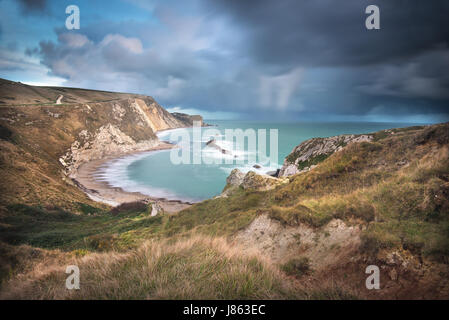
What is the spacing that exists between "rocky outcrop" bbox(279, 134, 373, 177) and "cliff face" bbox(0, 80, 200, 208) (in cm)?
3073

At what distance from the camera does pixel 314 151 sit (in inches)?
1035

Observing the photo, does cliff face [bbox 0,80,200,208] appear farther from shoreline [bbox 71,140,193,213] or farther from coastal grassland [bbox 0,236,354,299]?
coastal grassland [bbox 0,236,354,299]

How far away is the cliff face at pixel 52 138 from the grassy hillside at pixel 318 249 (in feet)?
76.2

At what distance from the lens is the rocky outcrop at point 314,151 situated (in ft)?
77.6

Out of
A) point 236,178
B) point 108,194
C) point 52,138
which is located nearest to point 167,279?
point 236,178

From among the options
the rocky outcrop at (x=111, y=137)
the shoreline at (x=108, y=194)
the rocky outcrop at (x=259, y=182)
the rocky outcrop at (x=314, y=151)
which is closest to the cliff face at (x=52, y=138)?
the rocky outcrop at (x=111, y=137)

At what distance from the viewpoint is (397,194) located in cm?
671

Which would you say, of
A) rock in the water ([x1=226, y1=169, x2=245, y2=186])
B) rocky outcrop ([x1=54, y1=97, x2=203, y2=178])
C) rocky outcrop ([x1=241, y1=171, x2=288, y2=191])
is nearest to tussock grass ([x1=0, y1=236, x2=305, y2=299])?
rocky outcrop ([x1=241, y1=171, x2=288, y2=191])

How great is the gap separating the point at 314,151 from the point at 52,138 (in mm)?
62507

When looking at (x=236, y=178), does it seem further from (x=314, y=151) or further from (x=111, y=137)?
(x=111, y=137)

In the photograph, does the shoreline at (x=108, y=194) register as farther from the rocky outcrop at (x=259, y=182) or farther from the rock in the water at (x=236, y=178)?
the rocky outcrop at (x=259, y=182)

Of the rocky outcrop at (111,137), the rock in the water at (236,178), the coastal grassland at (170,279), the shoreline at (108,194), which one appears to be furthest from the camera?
the rocky outcrop at (111,137)
